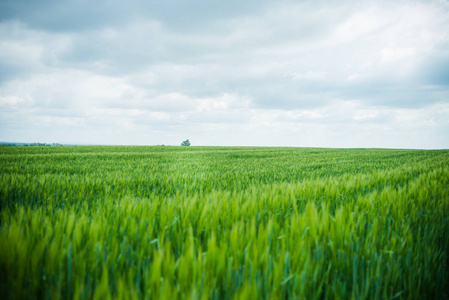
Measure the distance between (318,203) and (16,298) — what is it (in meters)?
2.86

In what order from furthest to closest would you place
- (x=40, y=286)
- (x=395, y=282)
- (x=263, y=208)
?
(x=263, y=208)
(x=395, y=282)
(x=40, y=286)

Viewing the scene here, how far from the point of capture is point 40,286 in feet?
3.38

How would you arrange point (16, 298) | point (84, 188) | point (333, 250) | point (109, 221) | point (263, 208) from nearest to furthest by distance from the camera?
point (16, 298) < point (333, 250) < point (109, 221) < point (263, 208) < point (84, 188)

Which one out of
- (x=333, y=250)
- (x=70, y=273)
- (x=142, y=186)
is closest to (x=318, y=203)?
(x=333, y=250)

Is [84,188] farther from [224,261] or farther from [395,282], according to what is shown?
[395,282]

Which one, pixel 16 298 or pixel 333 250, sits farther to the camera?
pixel 333 250

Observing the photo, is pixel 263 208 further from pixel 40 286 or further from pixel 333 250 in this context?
pixel 40 286

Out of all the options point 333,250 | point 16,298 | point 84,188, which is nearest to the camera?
point 16,298

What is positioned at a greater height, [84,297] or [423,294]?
[84,297]

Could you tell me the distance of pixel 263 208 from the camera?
2.38 metres

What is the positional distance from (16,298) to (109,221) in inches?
35.2

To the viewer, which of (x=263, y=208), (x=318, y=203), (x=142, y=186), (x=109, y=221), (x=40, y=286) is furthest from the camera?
(x=142, y=186)

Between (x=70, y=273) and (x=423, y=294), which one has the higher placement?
(x=70, y=273)

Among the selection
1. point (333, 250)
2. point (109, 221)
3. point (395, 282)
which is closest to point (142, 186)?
point (109, 221)
